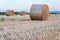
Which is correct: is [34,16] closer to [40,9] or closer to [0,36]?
[40,9]

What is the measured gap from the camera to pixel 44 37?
13.2 feet

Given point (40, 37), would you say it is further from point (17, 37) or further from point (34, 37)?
point (17, 37)

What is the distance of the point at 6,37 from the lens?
3836 mm

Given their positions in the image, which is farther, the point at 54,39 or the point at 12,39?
the point at 54,39

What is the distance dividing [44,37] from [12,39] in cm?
74

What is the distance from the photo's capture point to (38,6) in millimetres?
11922

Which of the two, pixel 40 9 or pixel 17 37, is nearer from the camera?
pixel 17 37

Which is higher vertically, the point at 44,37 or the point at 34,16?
the point at 44,37

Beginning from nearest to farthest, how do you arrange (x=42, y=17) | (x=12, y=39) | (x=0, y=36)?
(x=12, y=39) < (x=0, y=36) < (x=42, y=17)

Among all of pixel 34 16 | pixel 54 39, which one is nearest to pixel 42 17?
pixel 34 16

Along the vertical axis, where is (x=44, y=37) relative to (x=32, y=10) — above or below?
above

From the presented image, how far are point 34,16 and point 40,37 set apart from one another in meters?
7.74

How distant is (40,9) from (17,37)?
8081mm

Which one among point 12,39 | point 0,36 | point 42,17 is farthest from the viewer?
point 42,17
